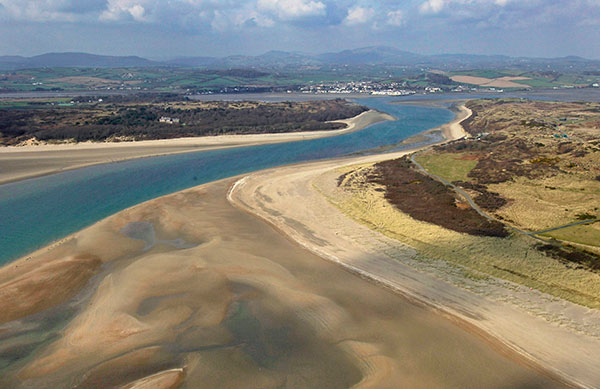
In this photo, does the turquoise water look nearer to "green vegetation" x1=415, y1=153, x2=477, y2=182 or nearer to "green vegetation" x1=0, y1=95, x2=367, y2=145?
"green vegetation" x1=0, y1=95, x2=367, y2=145

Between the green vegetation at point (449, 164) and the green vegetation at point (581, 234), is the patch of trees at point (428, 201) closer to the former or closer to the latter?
the green vegetation at point (449, 164)

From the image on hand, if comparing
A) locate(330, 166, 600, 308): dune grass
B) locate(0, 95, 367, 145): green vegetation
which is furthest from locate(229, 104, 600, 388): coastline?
locate(0, 95, 367, 145): green vegetation

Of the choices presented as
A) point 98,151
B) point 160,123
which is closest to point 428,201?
point 98,151

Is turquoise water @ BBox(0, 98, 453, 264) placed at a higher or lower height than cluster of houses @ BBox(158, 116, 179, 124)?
lower

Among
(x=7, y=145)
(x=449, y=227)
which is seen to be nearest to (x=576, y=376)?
(x=449, y=227)

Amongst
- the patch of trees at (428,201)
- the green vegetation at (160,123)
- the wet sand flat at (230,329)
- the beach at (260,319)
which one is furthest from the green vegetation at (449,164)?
the green vegetation at (160,123)

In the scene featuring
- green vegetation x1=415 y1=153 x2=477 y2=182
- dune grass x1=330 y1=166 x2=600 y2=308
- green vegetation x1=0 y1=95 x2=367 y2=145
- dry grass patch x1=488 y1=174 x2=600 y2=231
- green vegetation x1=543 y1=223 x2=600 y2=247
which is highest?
green vegetation x1=0 y1=95 x2=367 y2=145

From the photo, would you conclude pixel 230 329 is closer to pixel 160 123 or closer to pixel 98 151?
pixel 98 151
